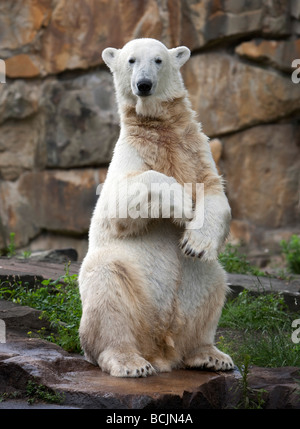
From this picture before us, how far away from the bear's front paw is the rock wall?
5.57 metres

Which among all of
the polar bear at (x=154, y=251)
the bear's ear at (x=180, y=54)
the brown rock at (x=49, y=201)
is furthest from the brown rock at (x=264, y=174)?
the polar bear at (x=154, y=251)

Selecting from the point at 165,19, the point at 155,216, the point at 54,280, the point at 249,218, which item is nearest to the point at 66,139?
the point at 165,19

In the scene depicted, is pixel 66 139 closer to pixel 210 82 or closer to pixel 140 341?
pixel 210 82

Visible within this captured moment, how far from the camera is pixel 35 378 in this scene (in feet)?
12.4

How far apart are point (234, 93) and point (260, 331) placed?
15.7 ft

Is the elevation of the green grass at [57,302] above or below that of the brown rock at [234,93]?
below

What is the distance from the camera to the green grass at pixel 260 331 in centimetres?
464

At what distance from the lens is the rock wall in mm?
9508

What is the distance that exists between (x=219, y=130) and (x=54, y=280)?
4.50m

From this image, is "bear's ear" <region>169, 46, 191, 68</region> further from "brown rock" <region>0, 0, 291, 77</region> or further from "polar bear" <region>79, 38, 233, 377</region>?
"brown rock" <region>0, 0, 291, 77</region>

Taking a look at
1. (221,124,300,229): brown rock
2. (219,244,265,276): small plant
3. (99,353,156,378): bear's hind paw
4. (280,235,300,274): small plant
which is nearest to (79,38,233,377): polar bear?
(99,353,156,378): bear's hind paw

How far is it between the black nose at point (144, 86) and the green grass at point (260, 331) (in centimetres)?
176

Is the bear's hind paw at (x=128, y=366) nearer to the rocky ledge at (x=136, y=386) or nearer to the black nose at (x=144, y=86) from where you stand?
the rocky ledge at (x=136, y=386)

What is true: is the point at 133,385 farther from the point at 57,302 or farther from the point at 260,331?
the point at 260,331
